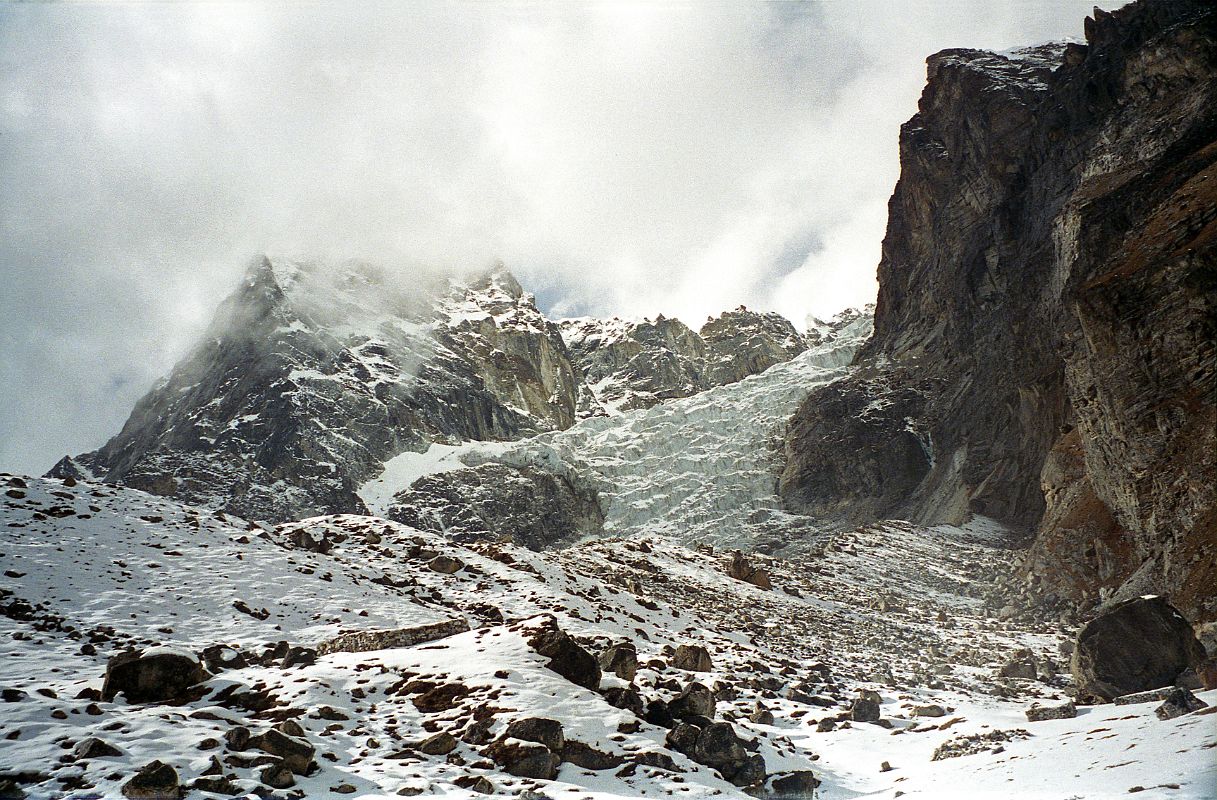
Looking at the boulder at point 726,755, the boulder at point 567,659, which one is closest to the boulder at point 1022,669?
the boulder at point 726,755

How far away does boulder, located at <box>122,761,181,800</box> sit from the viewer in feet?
Answer: 30.9

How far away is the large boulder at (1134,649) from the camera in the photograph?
16.6 meters

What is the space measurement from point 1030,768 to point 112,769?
13.0m

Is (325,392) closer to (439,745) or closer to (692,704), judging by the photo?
(692,704)

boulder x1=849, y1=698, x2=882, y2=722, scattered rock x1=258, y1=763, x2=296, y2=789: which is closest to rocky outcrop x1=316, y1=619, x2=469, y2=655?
scattered rock x1=258, y1=763, x2=296, y2=789

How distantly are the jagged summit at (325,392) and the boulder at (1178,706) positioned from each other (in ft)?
359

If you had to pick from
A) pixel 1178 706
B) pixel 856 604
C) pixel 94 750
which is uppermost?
pixel 94 750

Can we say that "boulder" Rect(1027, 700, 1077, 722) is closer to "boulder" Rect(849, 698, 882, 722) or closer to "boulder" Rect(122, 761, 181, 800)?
"boulder" Rect(849, 698, 882, 722)

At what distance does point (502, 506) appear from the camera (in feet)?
377

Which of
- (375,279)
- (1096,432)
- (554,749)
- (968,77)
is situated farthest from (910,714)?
(375,279)

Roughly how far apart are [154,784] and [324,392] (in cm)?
13303

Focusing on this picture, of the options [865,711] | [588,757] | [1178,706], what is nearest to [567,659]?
[588,757]

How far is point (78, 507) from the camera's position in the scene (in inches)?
1002

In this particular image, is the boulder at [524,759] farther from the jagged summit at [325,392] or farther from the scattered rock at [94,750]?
the jagged summit at [325,392]
